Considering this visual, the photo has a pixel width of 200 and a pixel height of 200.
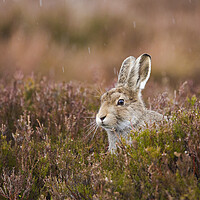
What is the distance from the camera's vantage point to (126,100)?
3.48 metres

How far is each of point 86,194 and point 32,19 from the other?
10571 millimetres

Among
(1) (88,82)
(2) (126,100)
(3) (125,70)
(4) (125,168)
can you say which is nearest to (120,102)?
(2) (126,100)

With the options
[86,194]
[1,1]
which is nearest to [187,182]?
[86,194]

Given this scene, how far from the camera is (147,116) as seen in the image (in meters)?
3.40

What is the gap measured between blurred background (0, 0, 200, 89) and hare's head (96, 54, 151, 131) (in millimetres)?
5488

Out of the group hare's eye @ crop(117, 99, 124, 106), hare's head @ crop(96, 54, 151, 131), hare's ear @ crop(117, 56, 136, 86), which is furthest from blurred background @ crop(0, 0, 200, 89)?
hare's eye @ crop(117, 99, 124, 106)

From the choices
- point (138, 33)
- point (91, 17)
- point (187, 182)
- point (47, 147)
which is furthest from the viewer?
point (91, 17)

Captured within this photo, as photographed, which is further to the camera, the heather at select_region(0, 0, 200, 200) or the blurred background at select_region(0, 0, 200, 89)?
the blurred background at select_region(0, 0, 200, 89)

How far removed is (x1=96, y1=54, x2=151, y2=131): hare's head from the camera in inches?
128

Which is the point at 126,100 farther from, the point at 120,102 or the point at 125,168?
the point at 125,168

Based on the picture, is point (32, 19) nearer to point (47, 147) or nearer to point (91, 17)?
point (91, 17)

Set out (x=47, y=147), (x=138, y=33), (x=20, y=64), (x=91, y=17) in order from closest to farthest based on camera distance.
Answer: (x=47, y=147) → (x=20, y=64) → (x=138, y=33) → (x=91, y=17)

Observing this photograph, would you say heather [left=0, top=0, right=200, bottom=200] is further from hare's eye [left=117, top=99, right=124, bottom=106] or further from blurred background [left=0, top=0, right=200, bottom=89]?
hare's eye [left=117, top=99, right=124, bottom=106]

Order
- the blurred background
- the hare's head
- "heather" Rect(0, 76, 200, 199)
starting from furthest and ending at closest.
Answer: the blurred background < the hare's head < "heather" Rect(0, 76, 200, 199)
